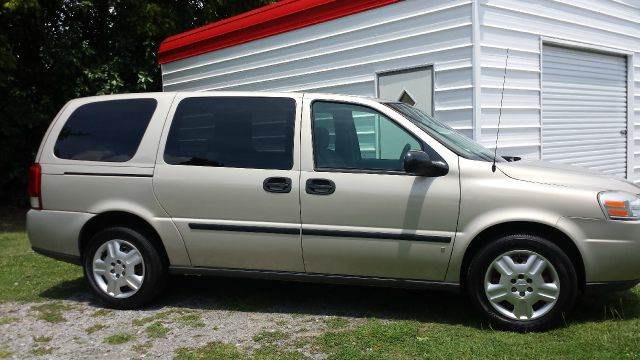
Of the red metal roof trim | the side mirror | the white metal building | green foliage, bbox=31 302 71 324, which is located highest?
the red metal roof trim

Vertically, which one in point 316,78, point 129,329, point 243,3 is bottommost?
point 129,329

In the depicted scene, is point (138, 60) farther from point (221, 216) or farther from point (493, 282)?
point (493, 282)

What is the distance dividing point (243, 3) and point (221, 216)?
13.6 meters

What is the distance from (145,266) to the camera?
4.38 metres

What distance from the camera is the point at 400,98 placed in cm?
680

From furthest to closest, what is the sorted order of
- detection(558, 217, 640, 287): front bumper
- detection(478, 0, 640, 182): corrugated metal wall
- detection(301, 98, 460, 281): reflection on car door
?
detection(478, 0, 640, 182): corrugated metal wall → detection(301, 98, 460, 281): reflection on car door → detection(558, 217, 640, 287): front bumper

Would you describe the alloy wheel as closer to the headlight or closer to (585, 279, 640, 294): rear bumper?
(585, 279, 640, 294): rear bumper

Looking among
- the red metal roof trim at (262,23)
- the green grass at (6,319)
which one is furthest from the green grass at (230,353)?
the red metal roof trim at (262,23)

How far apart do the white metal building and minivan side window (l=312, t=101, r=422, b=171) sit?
2.30 metres

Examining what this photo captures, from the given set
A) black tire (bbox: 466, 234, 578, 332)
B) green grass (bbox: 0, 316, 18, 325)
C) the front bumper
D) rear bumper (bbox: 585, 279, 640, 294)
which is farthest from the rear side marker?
green grass (bbox: 0, 316, 18, 325)

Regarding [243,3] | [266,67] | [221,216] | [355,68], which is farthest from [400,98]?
[243,3]

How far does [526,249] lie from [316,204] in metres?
1.45

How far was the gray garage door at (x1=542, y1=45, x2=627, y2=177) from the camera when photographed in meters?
7.17

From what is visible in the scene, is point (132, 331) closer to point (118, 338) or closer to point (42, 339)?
point (118, 338)
